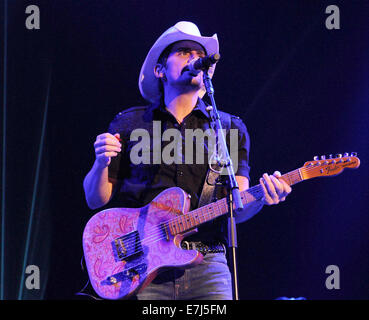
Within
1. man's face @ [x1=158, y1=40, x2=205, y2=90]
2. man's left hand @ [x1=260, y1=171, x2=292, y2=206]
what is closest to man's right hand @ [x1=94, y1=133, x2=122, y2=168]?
man's face @ [x1=158, y1=40, x2=205, y2=90]

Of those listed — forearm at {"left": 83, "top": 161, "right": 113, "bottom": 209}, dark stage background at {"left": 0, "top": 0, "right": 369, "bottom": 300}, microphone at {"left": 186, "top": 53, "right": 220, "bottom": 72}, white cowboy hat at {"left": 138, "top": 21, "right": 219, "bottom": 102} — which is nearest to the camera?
microphone at {"left": 186, "top": 53, "right": 220, "bottom": 72}

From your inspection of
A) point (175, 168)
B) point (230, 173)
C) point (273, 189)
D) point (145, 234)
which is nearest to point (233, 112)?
point (175, 168)

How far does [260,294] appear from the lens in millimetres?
3445

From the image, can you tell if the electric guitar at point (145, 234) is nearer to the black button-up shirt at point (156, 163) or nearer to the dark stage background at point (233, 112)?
the black button-up shirt at point (156, 163)

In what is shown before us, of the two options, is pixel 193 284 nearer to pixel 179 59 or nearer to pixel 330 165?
pixel 330 165

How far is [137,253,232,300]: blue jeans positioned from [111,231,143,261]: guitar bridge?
0.66ft

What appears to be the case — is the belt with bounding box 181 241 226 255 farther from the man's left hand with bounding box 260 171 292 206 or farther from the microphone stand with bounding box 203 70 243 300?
the microphone stand with bounding box 203 70 243 300

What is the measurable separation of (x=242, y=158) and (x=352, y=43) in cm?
164

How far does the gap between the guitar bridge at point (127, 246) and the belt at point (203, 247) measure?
10.4 inches

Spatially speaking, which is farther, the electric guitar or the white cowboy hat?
the white cowboy hat

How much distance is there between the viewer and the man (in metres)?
2.39

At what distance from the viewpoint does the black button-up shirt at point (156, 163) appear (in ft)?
8.64
